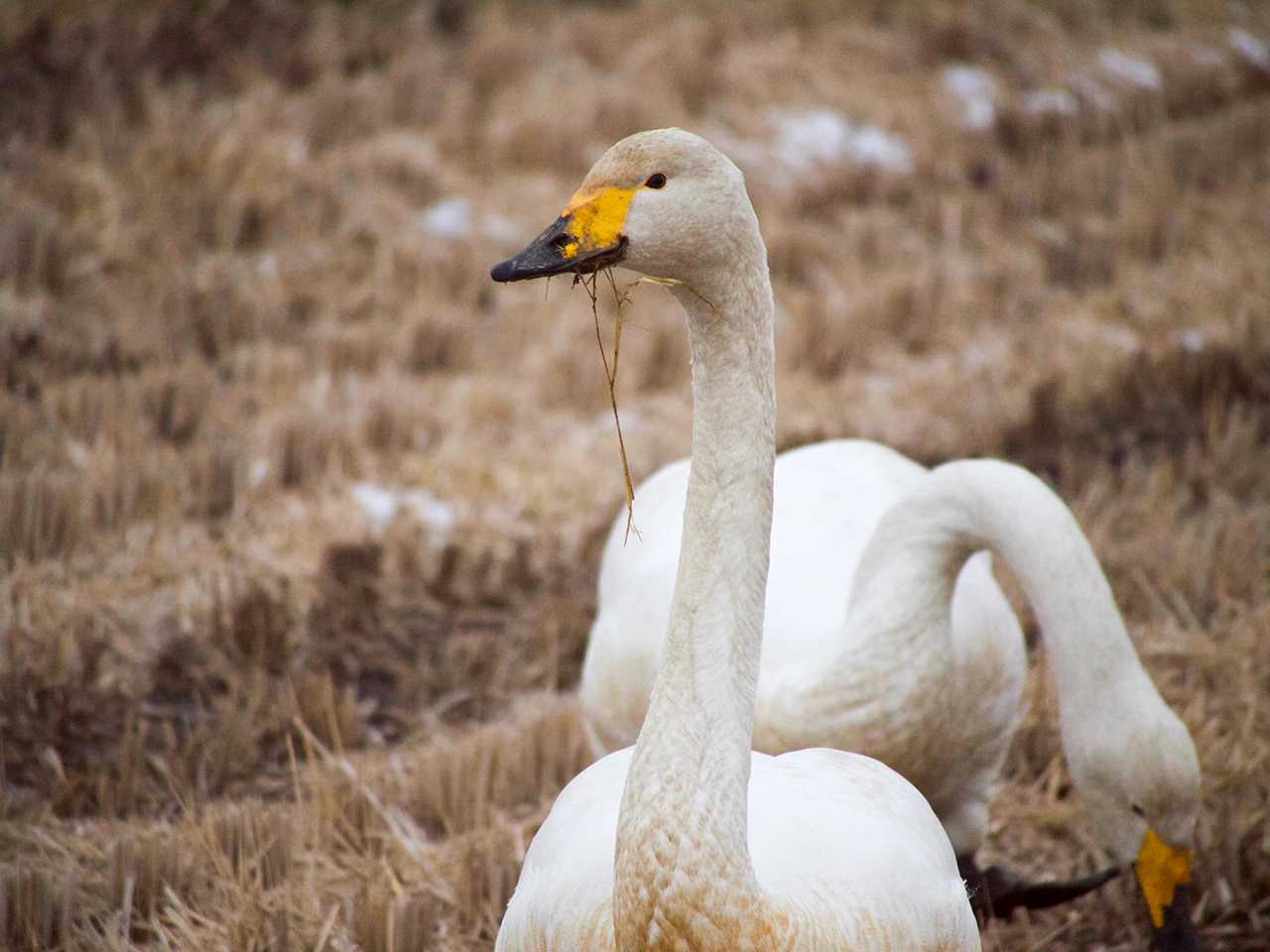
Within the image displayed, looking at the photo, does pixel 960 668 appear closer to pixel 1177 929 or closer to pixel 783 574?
pixel 783 574

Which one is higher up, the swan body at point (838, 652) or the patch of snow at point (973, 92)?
the patch of snow at point (973, 92)

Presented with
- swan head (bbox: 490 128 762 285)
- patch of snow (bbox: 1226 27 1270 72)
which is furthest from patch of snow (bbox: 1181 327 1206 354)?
swan head (bbox: 490 128 762 285)

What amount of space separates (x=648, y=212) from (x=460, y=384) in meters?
4.61

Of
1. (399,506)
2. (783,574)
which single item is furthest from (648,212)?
(399,506)

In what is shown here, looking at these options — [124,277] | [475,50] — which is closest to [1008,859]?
[124,277]

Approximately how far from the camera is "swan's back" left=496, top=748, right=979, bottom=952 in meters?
2.36

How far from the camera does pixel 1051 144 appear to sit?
995 centimetres

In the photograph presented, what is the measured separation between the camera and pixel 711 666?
2.27 m

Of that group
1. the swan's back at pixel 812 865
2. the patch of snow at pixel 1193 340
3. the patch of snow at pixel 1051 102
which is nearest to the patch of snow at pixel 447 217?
the patch of snow at pixel 1193 340

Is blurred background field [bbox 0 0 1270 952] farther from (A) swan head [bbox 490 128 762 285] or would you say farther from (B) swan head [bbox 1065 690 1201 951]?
(A) swan head [bbox 490 128 762 285]

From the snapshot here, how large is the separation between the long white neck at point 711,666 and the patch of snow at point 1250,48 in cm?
1063

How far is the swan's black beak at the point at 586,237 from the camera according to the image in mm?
2115

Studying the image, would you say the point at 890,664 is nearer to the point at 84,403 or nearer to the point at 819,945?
the point at 819,945

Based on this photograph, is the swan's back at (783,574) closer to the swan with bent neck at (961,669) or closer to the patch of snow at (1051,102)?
the swan with bent neck at (961,669)
